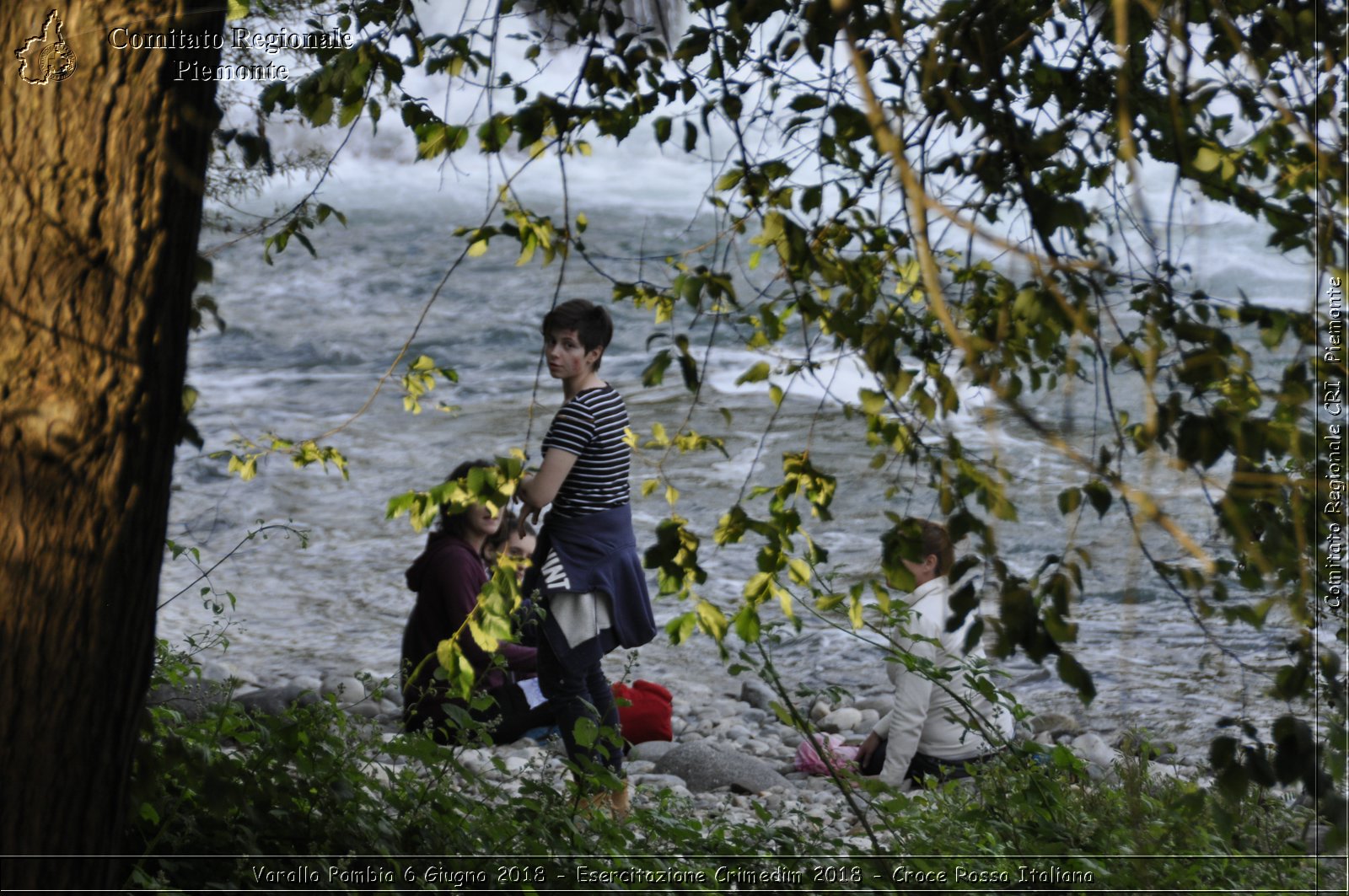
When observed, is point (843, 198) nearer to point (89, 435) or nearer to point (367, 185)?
point (89, 435)

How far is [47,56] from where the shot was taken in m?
1.78

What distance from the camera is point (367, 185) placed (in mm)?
23156

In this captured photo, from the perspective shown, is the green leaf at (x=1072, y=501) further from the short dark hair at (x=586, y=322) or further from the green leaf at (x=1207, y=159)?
the short dark hair at (x=586, y=322)

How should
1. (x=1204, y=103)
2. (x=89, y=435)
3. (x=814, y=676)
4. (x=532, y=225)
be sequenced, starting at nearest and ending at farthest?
(x=89, y=435) < (x=1204, y=103) < (x=532, y=225) < (x=814, y=676)

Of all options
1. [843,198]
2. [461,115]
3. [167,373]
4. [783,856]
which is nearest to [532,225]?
[843,198]

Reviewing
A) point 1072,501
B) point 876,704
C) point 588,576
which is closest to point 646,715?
point 876,704

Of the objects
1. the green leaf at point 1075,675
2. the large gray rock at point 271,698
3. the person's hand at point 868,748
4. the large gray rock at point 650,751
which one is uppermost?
the green leaf at point 1075,675

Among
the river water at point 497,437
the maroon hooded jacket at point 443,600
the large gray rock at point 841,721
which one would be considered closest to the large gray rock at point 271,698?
the river water at point 497,437

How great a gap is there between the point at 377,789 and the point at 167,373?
1.46 meters

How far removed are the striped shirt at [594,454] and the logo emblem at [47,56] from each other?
249 centimetres

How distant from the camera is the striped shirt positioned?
13.9ft

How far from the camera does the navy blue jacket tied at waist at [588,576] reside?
14.1ft

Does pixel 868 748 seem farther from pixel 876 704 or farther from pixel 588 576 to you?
pixel 876 704

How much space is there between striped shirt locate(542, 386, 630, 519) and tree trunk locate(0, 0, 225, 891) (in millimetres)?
2388
